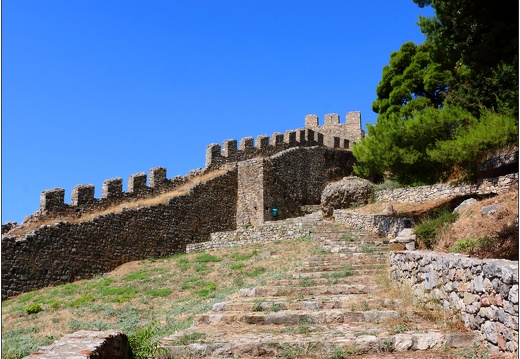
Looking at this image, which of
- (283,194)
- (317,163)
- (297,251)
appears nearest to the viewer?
(297,251)

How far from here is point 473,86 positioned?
22.1 m

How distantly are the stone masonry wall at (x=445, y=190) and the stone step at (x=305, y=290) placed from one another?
934cm

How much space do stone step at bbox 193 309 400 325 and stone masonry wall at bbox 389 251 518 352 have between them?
0.93m

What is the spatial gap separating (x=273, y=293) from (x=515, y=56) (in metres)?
6.98

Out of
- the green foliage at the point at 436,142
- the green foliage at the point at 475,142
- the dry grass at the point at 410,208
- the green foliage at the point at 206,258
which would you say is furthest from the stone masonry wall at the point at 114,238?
A: the green foliage at the point at 475,142

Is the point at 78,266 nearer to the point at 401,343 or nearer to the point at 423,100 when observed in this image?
the point at 401,343

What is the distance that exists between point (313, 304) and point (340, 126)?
3293cm

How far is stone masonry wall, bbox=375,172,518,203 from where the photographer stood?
18078 mm

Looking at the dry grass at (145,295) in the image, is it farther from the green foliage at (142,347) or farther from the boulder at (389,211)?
the boulder at (389,211)

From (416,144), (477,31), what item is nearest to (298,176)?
(416,144)

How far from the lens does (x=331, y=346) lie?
6.86 metres

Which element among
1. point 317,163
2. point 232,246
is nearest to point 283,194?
point 317,163

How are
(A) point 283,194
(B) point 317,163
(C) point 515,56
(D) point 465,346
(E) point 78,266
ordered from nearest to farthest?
(D) point 465,346
(C) point 515,56
(E) point 78,266
(A) point 283,194
(B) point 317,163

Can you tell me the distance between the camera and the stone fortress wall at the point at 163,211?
63.8 feet
